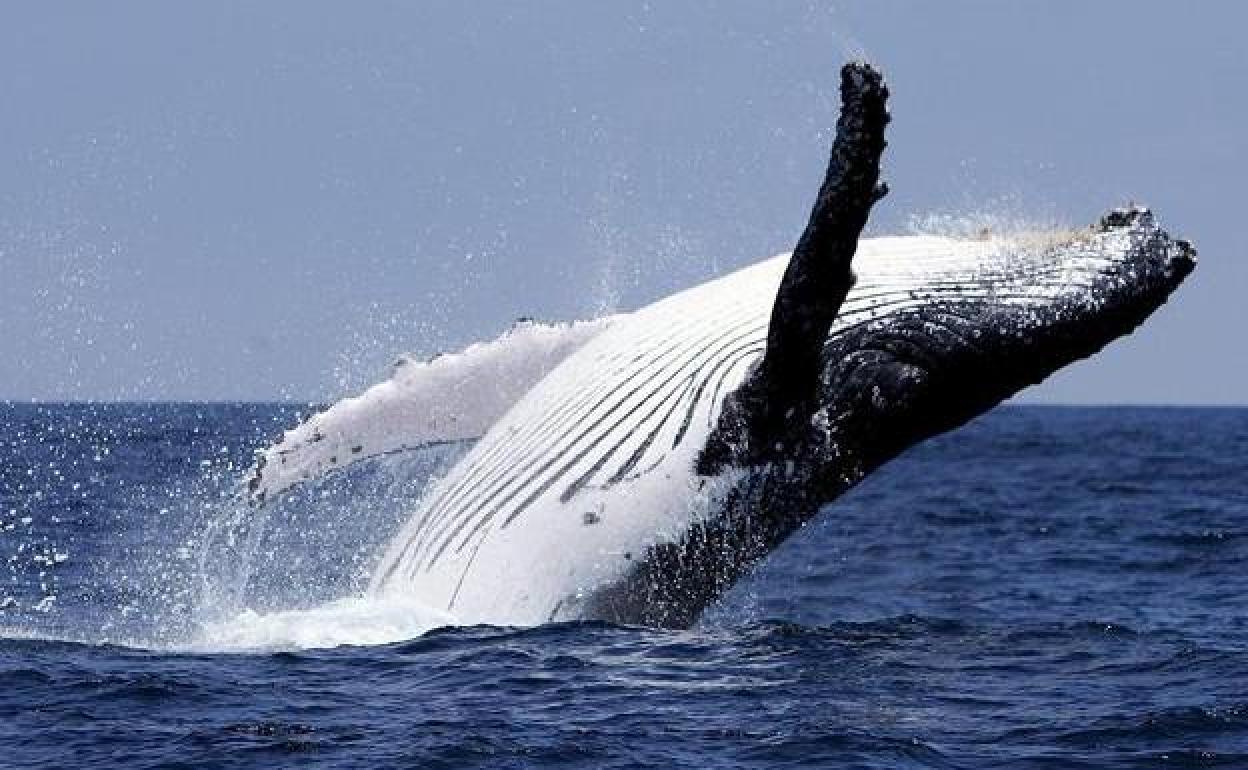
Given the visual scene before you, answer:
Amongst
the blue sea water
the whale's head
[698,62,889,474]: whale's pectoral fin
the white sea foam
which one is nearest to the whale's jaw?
the whale's head

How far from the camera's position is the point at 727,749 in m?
8.34

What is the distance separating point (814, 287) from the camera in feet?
31.1

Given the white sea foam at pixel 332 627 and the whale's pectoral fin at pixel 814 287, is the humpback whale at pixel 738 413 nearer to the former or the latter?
the whale's pectoral fin at pixel 814 287

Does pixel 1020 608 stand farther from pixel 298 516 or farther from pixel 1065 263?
pixel 298 516

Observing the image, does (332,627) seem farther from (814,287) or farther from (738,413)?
(814,287)

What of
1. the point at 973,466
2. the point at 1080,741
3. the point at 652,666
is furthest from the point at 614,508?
the point at 973,466

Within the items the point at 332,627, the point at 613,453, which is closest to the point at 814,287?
the point at 613,453

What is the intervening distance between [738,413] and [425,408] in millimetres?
2238

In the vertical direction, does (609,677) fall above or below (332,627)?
below

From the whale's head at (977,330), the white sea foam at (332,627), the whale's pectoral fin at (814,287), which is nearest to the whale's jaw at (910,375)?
the whale's head at (977,330)

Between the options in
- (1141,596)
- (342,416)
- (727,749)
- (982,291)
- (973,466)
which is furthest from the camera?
(973,466)

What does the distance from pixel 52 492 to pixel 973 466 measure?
30708 millimetres

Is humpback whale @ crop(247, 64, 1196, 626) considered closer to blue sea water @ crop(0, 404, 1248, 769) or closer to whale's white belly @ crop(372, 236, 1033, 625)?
whale's white belly @ crop(372, 236, 1033, 625)

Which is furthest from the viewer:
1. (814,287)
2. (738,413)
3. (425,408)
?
(425,408)
